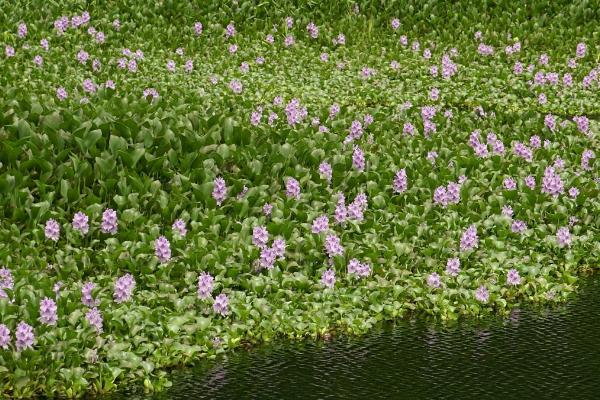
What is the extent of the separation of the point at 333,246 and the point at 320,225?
37 centimetres

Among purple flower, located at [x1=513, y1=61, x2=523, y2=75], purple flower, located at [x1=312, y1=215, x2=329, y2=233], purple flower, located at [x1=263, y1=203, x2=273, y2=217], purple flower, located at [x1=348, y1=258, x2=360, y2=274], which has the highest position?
purple flower, located at [x1=513, y1=61, x2=523, y2=75]

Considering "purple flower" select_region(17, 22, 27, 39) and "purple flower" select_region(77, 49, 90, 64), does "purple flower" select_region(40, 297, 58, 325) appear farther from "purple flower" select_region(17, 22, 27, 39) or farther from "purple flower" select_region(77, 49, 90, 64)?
"purple flower" select_region(17, 22, 27, 39)

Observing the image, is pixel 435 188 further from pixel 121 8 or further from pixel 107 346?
pixel 121 8

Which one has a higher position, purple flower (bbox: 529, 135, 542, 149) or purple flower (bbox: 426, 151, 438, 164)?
purple flower (bbox: 529, 135, 542, 149)

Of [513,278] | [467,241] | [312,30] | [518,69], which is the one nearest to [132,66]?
[312,30]

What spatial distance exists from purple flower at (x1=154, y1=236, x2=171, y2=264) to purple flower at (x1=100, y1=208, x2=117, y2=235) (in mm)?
543

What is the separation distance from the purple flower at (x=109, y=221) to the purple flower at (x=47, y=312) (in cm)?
167

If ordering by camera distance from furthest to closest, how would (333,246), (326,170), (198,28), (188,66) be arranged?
(198,28), (188,66), (326,170), (333,246)

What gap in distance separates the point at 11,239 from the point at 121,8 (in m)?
8.90

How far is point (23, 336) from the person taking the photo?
711 centimetres

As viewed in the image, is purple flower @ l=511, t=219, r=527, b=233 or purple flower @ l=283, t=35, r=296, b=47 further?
purple flower @ l=283, t=35, r=296, b=47

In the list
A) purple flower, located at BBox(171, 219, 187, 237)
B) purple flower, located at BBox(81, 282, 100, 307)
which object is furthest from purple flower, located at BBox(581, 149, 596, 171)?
purple flower, located at BBox(81, 282, 100, 307)

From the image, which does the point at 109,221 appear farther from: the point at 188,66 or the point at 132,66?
the point at 188,66

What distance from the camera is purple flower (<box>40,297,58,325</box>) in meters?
7.36
